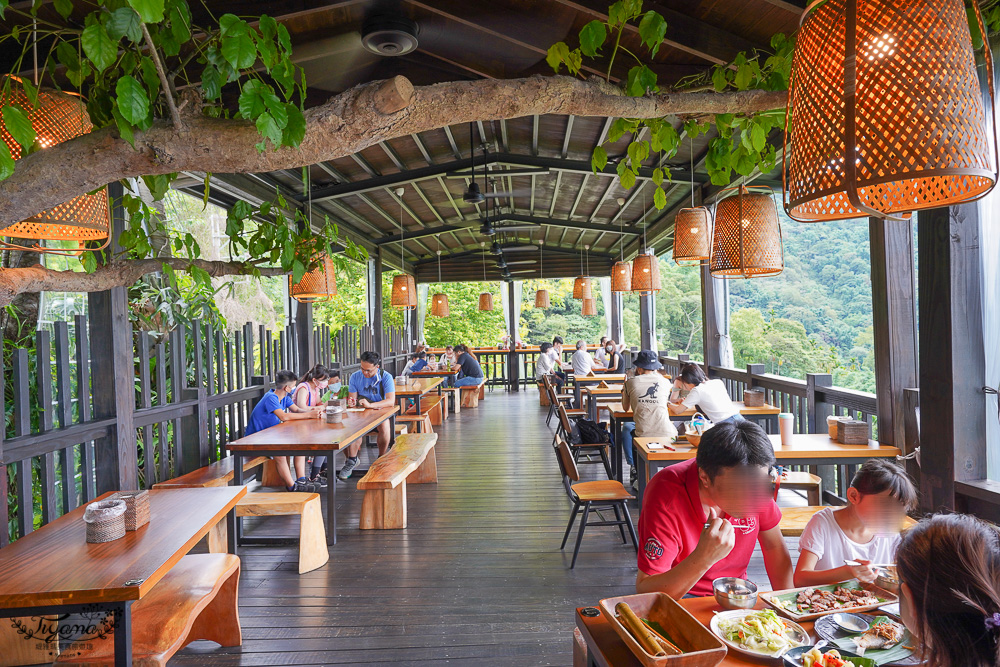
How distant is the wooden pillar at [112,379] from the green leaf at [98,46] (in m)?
2.73

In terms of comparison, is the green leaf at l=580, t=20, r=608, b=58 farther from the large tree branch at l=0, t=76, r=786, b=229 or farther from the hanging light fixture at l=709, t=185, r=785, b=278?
the hanging light fixture at l=709, t=185, r=785, b=278

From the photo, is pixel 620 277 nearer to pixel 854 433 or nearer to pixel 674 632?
pixel 854 433

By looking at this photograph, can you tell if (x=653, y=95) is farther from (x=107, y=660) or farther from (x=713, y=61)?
(x=107, y=660)

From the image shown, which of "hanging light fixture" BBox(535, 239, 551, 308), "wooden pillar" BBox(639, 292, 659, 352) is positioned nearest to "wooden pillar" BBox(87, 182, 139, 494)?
"wooden pillar" BBox(639, 292, 659, 352)

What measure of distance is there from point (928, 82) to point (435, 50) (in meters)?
3.22

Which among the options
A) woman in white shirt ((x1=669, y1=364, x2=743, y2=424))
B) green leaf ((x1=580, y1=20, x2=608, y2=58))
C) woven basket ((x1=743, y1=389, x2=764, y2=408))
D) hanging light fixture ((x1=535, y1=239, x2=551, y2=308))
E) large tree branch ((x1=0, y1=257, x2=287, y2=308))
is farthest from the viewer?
hanging light fixture ((x1=535, y1=239, x2=551, y2=308))

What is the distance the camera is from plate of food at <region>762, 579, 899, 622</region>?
1.58 metres

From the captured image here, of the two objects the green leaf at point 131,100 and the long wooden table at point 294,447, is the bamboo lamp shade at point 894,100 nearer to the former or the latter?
the green leaf at point 131,100

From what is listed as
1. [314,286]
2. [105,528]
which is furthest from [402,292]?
[105,528]

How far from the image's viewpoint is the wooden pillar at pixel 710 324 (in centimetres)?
716

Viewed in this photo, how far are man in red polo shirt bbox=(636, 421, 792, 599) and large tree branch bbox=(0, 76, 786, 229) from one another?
1.18 meters

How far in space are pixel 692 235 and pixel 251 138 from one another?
11.1 feet

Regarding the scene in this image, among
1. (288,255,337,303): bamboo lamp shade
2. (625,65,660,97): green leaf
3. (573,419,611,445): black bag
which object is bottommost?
(573,419,611,445): black bag

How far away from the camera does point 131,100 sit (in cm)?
129
